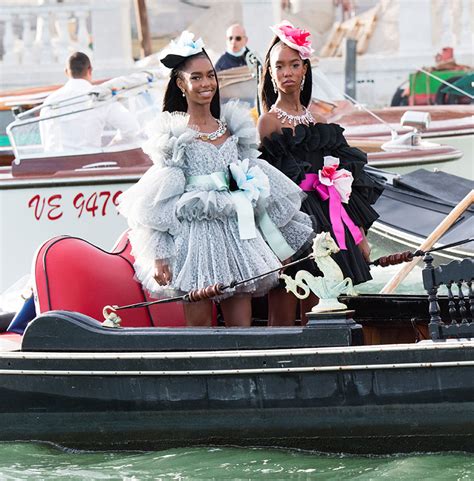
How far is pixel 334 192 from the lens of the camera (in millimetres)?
6020

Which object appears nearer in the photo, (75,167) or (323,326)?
(323,326)

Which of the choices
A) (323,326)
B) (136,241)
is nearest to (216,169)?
(136,241)

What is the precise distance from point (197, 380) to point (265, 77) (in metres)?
1.31

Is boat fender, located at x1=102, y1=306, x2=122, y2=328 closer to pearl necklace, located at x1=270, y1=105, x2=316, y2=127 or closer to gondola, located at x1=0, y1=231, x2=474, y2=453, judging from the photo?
gondola, located at x1=0, y1=231, x2=474, y2=453

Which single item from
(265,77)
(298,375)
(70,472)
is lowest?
(70,472)

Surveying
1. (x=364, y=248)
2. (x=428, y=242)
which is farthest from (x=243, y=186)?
(x=428, y=242)

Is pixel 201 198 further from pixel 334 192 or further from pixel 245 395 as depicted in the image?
pixel 245 395

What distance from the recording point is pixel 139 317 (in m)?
6.16

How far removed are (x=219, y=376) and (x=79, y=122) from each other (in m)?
5.97

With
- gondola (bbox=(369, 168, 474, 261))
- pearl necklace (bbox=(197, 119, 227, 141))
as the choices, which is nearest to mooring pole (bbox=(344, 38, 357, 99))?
gondola (bbox=(369, 168, 474, 261))

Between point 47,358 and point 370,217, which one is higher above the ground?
point 370,217

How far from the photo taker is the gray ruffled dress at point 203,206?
5.74 metres

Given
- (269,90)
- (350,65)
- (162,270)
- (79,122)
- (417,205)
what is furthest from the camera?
(350,65)

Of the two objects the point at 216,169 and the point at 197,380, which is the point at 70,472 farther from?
the point at 216,169
